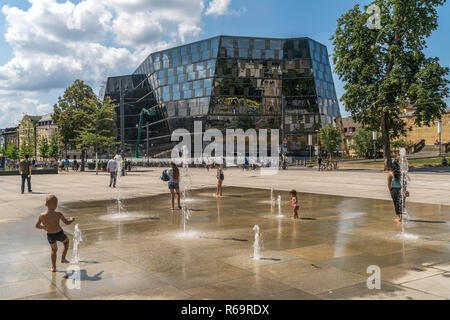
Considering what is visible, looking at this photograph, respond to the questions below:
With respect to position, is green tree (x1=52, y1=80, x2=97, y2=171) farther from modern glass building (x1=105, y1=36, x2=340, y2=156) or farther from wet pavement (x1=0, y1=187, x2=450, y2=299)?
wet pavement (x1=0, y1=187, x2=450, y2=299)

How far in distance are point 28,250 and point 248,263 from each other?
4.22m

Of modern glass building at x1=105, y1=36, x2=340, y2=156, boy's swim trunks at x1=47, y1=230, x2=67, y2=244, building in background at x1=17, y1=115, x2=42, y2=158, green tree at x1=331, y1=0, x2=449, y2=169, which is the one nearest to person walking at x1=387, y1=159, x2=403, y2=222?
boy's swim trunks at x1=47, y1=230, x2=67, y2=244

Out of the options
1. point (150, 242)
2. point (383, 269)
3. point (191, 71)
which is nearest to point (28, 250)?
point (150, 242)

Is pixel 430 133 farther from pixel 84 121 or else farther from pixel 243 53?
pixel 84 121

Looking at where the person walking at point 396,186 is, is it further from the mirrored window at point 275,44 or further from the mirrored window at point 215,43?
the mirrored window at point 275,44

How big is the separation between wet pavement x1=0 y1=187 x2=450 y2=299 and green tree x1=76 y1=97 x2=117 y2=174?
39.0 metres

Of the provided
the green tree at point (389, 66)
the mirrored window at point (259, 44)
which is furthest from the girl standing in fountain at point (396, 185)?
the mirrored window at point (259, 44)

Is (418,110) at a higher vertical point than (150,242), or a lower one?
higher

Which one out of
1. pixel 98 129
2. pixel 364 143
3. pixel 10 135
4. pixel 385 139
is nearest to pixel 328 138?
pixel 364 143

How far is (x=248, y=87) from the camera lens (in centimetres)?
6688

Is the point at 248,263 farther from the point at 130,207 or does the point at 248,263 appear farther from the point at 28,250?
the point at 130,207

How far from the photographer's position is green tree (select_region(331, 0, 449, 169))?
34781 mm

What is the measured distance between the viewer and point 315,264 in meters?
6.03

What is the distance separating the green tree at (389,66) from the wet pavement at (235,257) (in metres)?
27.0
